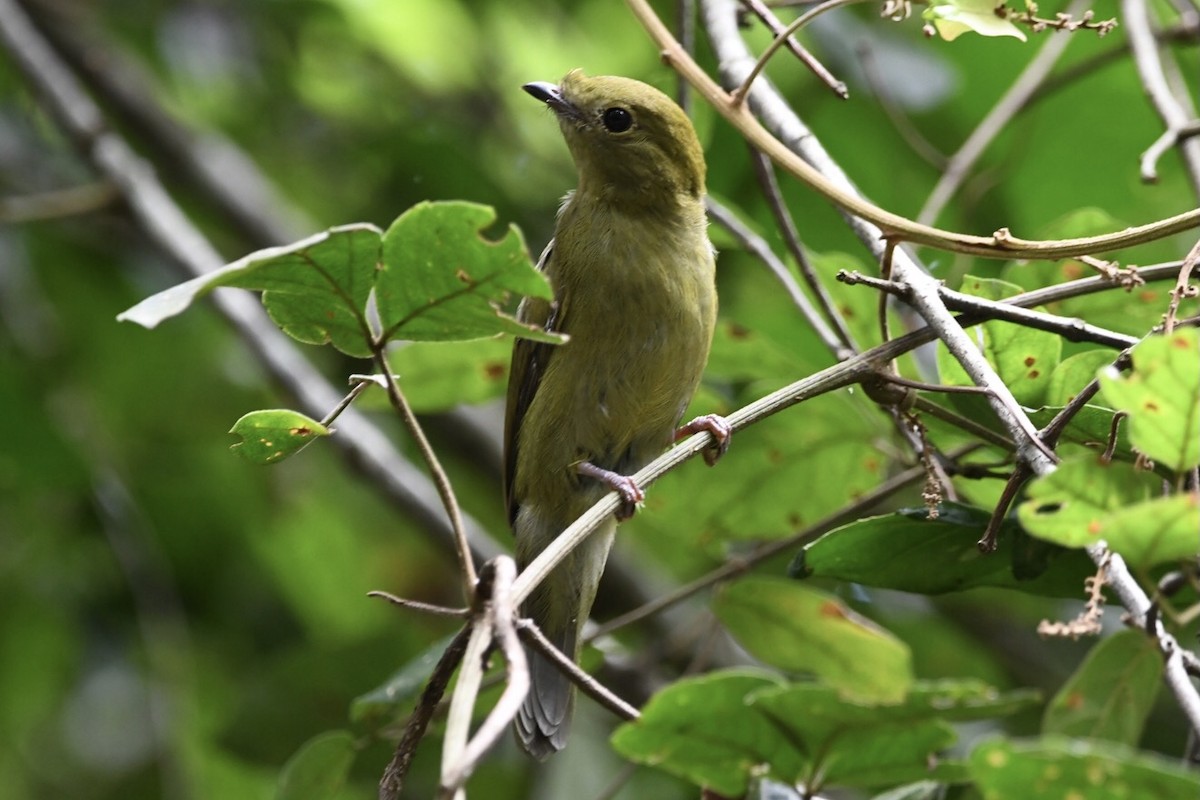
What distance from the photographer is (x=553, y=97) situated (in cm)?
338

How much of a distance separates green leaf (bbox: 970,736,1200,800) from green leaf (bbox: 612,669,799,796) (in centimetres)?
48

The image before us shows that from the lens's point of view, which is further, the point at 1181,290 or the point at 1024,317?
the point at 1024,317

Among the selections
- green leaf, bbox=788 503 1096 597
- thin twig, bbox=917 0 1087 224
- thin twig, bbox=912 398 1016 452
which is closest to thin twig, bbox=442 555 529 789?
green leaf, bbox=788 503 1096 597

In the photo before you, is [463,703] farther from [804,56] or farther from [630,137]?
[630,137]

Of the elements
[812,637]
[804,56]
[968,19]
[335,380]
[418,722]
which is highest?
[968,19]

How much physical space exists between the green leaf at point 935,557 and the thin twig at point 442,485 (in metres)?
0.66

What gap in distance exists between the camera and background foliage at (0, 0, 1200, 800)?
3621 millimetres

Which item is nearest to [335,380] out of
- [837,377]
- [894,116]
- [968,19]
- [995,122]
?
[894,116]

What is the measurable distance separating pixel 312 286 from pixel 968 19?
35.5 inches

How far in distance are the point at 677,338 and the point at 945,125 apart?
6.49 ft

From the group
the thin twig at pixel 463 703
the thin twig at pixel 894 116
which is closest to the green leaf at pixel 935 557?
the thin twig at pixel 463 703

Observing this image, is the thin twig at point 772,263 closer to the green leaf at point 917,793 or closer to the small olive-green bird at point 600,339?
the small olive-green bird at point 600,339

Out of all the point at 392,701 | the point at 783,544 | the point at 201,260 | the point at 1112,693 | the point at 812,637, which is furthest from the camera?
the point at 201,260

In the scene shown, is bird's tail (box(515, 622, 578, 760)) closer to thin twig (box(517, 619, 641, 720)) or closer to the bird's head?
the bird's head
